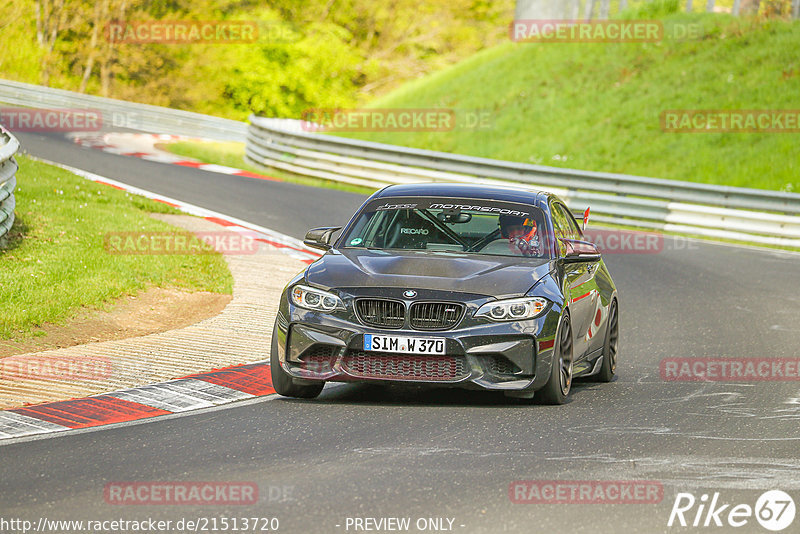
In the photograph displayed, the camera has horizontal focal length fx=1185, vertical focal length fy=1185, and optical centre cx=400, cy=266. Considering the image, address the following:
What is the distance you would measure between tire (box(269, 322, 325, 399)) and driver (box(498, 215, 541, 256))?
6.26 feet

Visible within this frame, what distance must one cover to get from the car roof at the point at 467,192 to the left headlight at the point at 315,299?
5.29 feet

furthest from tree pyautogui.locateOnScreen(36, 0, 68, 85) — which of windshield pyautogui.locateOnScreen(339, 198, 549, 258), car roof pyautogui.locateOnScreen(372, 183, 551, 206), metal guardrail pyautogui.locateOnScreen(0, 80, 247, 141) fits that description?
windshield pyautogui.locateOnScreen(339, 198, 549, 258)

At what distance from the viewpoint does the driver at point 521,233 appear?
30.4 feet

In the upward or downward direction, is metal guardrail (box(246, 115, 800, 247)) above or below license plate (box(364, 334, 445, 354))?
below

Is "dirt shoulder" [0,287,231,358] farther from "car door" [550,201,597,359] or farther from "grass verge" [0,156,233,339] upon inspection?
"car door" [550,201,597,359]

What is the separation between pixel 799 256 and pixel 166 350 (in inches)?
514

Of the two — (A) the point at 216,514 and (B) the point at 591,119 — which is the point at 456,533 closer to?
(A) the point at 216,514

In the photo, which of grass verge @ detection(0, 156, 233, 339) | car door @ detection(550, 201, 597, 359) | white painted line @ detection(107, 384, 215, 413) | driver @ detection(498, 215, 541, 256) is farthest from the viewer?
grass verge @ detection(0, 156, 233, 339)

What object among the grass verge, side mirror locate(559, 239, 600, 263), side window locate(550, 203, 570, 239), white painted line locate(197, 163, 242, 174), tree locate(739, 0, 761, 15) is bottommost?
white painted line locate(197, 163, 242, 174)

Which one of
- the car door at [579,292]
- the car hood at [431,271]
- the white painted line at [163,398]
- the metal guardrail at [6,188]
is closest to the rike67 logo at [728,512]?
the car hood at [431,271]

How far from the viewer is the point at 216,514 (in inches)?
221

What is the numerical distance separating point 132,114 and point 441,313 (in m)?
33.2

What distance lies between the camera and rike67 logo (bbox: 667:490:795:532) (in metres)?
5.59

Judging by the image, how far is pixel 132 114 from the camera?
3966cm
